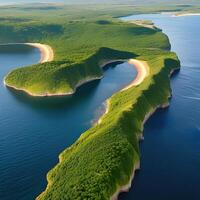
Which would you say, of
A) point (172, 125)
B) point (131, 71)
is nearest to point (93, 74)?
point (131, 71)

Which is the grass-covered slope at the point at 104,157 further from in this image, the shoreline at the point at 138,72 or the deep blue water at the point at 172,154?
the shoreline at the point at 138,72

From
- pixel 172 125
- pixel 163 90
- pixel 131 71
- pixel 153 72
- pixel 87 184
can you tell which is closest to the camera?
pixel 87 184

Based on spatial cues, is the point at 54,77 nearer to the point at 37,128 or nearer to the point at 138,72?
the point at 138,72

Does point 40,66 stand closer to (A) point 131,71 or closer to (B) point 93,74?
(B) point 93,74

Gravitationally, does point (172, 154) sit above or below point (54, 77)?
above

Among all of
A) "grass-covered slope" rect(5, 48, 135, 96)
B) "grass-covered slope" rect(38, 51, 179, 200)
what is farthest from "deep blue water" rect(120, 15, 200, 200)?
"grass-covered slope" rect(5, 48, 135, 96)

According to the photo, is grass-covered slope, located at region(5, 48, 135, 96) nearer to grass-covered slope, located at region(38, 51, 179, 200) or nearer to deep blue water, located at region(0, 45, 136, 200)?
deep blue water, located at region(0, 45, 136, 200)

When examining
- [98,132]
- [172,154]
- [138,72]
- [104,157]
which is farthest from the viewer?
[138,72]

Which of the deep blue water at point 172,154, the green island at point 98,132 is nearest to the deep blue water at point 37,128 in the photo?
the green island at point 98,132

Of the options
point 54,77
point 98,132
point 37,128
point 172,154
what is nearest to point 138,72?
point 54,77
